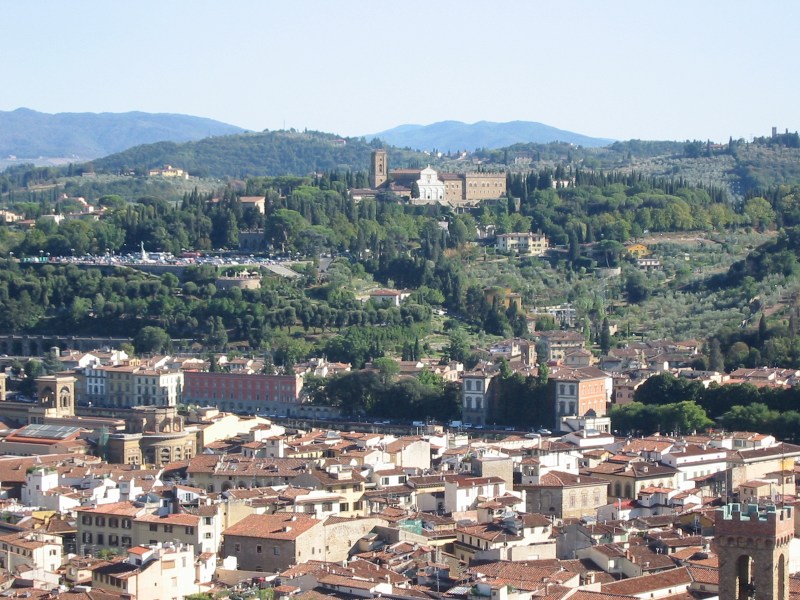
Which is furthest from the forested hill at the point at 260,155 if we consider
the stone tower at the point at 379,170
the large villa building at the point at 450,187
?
the large villa building at the point at 450,187

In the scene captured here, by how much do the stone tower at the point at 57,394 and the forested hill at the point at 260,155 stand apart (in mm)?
105704

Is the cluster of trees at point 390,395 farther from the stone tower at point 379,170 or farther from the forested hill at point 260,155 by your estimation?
the forested hill at point 260,155

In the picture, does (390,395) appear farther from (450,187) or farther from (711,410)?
(450,187)

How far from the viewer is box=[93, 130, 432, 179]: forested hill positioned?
158 m

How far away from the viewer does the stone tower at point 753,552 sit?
15500 millimetres

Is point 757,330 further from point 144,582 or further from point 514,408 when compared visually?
point 144,582

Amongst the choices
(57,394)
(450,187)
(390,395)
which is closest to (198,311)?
(57,394)

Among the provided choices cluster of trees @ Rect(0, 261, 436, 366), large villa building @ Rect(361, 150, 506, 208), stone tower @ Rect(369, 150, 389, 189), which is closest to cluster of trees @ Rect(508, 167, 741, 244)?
large villa building @ Rect(361, 150, 506, 208)

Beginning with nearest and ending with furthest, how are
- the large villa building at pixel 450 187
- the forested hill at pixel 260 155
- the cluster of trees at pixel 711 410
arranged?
1. the cluster of trees at pixel 711 410
2. the large villa building at pixel 450 187
3. the forested hill at pixel 260 155

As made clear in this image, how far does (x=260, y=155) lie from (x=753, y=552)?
15245cm

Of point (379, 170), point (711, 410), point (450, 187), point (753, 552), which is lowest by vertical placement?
point (711, 410)

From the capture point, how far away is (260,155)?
166 m

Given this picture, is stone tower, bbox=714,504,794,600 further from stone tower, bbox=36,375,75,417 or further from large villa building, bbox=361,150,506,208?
large villa building, bbox=361,150,506,208

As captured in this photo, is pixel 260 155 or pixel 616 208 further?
pixel 260 155
